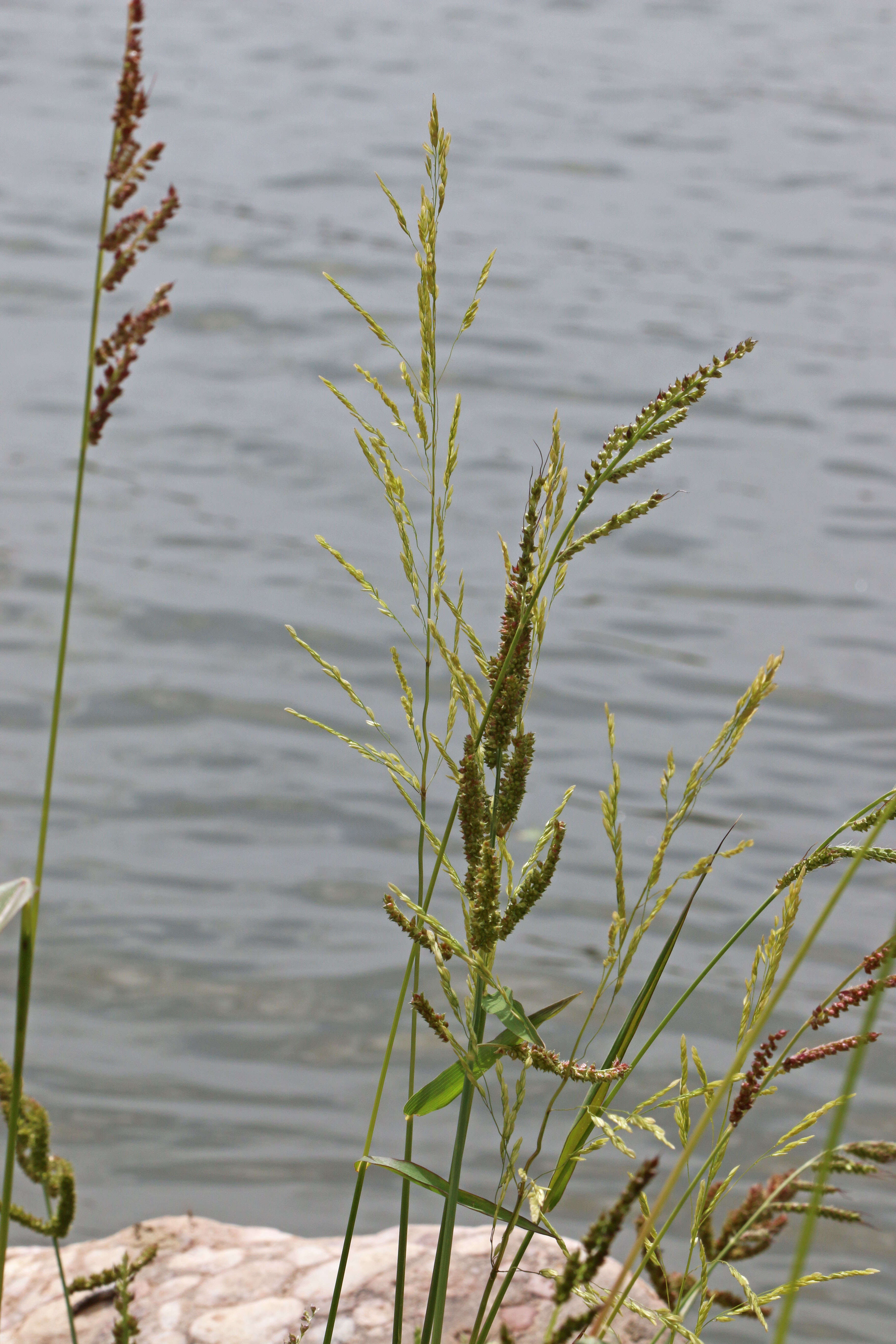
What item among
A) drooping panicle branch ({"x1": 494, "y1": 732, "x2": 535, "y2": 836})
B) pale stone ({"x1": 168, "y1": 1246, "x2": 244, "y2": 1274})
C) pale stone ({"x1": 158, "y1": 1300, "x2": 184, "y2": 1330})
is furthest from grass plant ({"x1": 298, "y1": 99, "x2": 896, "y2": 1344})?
pale stone ({"x1": 168, "y1": 1246, "x2": 244, "y2": 1274})

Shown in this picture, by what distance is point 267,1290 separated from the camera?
1791 mm

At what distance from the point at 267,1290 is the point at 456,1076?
3.57 ft

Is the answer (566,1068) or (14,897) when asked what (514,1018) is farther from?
(14,897)

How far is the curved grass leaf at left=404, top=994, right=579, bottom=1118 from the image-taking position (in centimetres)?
84

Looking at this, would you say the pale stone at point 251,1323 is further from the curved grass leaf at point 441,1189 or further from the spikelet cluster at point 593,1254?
the spikelet cluster at point 593,1254

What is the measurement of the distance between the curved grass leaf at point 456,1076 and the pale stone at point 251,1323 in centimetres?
89

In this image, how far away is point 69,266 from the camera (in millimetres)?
6652

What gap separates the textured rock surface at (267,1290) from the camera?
5.49 ft

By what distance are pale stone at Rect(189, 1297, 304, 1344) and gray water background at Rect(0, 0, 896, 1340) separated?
0.89 m

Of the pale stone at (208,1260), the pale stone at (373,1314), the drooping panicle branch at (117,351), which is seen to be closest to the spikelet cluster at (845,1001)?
the drooping panicle branch at (117,351)

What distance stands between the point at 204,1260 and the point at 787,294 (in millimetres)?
6149

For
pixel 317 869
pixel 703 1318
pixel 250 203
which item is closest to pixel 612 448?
pixel 703 1318

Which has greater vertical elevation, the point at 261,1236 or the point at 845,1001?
the point at 845,1001

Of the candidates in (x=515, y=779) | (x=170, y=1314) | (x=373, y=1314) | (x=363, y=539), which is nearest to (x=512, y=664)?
(x=515, y=779)
